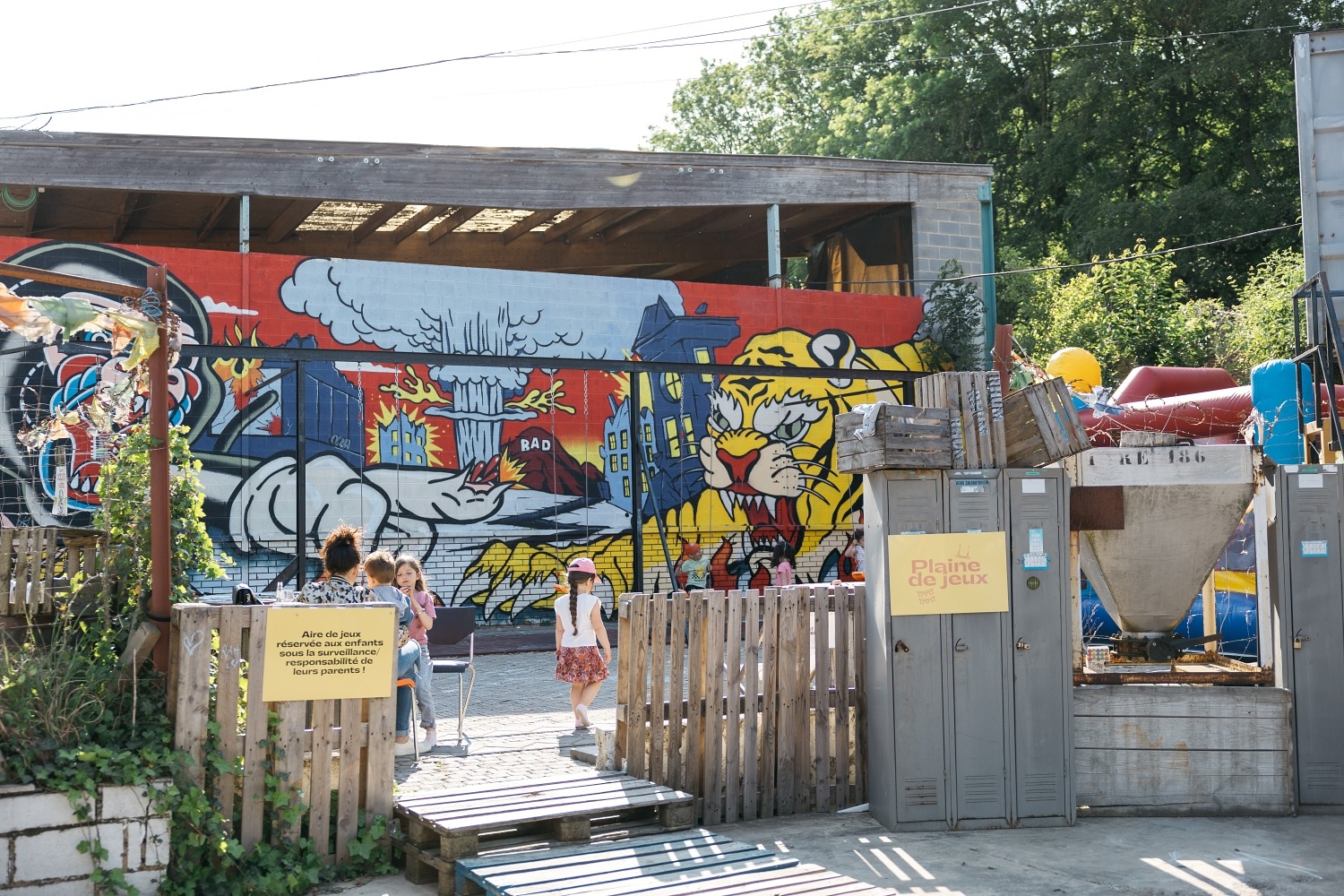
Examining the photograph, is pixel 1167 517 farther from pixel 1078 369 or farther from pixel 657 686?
pixel 1078 369

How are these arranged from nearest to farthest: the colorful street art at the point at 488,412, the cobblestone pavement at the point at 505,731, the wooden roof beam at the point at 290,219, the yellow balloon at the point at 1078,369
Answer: the cobblestone pavement at the point at 505,731 < the yellow balloon at the point at 1078,369 < the colorful street art at the point at 488,412 < the wooden roof beam at the point at 290,219

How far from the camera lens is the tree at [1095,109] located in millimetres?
32719

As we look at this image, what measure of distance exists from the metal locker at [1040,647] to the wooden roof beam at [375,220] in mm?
14037

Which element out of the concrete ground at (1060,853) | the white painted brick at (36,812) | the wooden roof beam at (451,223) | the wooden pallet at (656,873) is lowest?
the concrete ground at (1060,853)

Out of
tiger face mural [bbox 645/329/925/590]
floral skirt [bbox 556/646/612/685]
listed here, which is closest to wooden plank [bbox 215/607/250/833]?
floral skirt [bbox 556/646/612/685]

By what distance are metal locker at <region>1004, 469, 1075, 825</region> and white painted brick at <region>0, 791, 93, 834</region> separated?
4984mm

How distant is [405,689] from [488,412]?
10.9 metres

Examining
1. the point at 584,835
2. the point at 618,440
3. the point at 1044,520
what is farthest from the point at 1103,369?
the point at 584,835

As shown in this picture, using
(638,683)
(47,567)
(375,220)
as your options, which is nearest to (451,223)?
(375,220)

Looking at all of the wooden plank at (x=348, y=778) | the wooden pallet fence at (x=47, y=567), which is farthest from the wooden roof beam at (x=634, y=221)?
the wooden plank at (x=348, y=778)

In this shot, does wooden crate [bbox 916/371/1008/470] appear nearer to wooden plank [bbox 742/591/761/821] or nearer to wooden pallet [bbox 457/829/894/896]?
wooden plank [bbox 742/591/761/821]

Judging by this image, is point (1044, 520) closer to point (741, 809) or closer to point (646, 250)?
point (741, 809)

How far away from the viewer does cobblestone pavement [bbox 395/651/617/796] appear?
8.40 metres

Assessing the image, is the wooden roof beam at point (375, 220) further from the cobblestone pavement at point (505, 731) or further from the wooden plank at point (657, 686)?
the wooden plank at point (657, 686)
